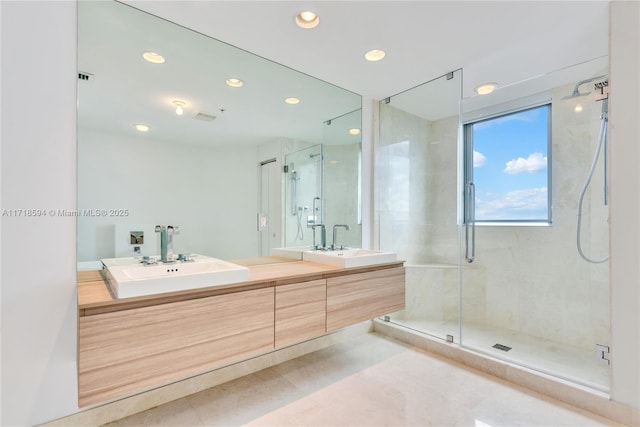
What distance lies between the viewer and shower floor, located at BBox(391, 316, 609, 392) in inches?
76.8

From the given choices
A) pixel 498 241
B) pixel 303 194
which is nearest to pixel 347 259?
pixel 303 194

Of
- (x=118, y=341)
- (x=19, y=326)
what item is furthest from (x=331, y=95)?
(x=19, y=326)

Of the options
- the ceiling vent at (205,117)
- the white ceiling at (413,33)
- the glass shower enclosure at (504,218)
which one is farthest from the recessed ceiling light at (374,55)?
the ceiling vent at (205,117)

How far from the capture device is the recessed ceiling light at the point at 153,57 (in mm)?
1803

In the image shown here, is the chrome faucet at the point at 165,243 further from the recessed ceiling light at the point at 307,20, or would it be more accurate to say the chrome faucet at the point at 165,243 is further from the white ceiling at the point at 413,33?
the recessed ceiling light at the point at 307,20

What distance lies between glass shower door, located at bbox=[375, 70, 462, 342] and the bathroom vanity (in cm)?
117

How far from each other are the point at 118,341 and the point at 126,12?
176 centimetres

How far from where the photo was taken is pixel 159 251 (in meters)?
1.89

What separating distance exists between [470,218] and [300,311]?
2.20 m

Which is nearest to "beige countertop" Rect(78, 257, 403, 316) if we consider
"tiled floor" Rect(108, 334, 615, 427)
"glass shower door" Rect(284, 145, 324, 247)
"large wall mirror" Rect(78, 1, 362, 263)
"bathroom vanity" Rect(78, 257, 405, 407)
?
"bathroom vanity" Rect(78, 257, 405, 407)

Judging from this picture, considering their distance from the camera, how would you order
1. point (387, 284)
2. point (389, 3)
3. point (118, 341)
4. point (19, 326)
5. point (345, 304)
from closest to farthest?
point (118, 341)
point (19, 326)
point (389, 3)
point (345, 304)
point (387, 284)

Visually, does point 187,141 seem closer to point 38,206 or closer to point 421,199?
point 38,206

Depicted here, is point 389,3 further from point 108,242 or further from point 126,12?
point 108,242

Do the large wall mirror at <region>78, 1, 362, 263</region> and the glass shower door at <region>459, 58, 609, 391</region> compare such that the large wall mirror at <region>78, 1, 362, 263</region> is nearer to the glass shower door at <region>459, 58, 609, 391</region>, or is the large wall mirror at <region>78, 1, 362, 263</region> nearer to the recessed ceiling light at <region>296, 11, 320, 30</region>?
the recessed ceiling light at <region>296, 11, 320, 30</region>
